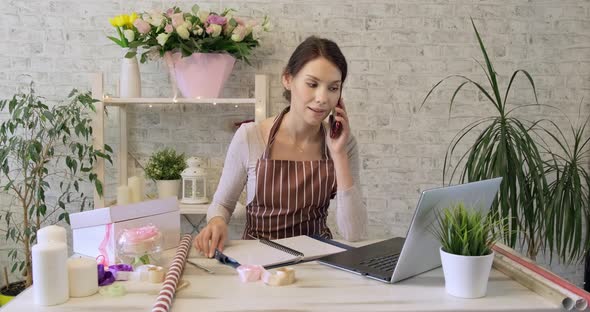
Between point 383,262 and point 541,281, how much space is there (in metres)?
0.35

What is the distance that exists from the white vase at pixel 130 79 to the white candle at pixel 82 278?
1539 mm

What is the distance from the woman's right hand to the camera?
4.42 ft

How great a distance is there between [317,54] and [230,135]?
112cm

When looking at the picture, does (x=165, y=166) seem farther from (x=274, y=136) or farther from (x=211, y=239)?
(x=211, y=239)

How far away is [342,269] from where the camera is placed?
1.23 metres

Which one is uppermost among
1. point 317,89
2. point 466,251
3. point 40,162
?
point 317,89

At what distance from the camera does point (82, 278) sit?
40.7 inches

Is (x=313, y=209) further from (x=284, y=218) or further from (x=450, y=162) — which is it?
(x=450, y=162)

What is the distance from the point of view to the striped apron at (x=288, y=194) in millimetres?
1793

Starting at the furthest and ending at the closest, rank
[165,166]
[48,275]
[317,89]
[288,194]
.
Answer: [165,166] < [288,194] < [317,89] < [48,275]

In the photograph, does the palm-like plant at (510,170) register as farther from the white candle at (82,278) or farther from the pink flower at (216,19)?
the white candle at (82,278)

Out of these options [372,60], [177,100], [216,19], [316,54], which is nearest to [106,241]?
[316,54]

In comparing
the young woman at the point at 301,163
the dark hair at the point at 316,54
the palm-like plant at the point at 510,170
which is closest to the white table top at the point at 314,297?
the young woman at the point at 301,163

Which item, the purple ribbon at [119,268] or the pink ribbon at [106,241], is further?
the pink ribbon at [106,241]
